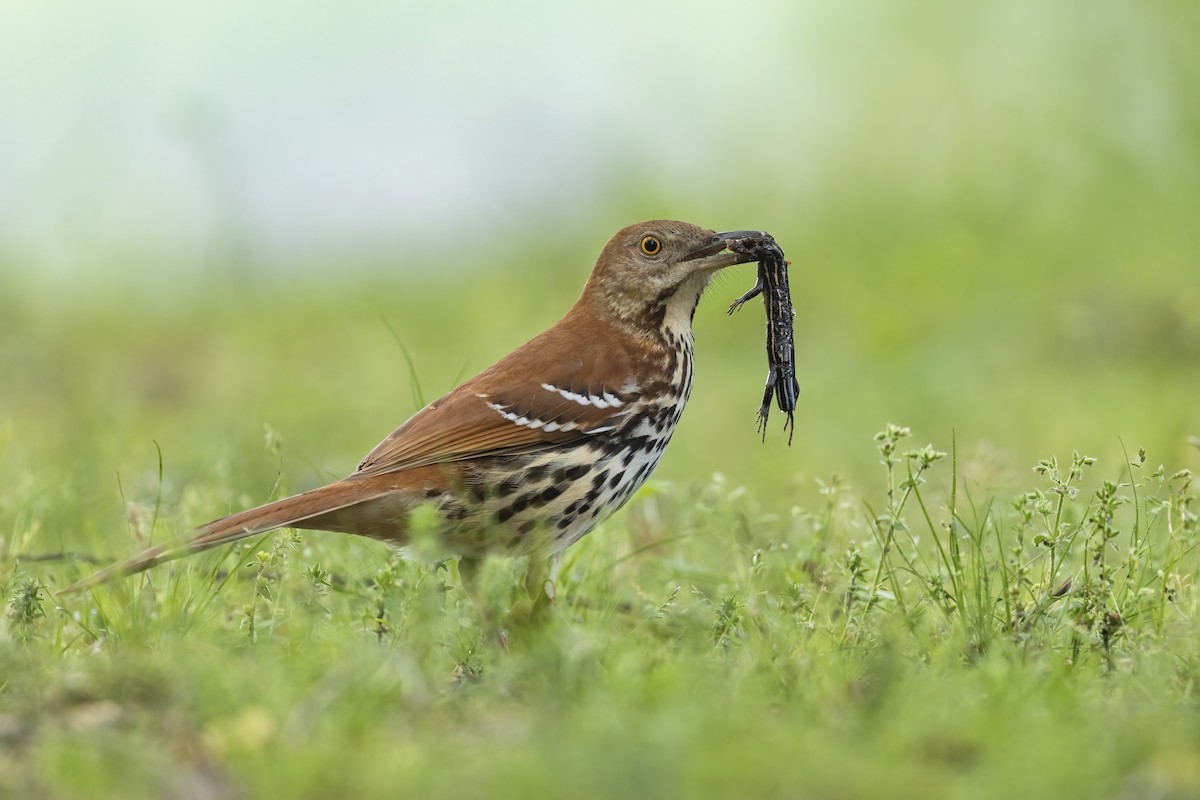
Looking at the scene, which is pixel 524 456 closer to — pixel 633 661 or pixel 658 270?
pixel 658 270

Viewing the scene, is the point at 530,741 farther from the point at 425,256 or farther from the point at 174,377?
the point at 425,256

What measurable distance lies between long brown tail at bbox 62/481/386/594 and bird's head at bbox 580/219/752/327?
1.26 m

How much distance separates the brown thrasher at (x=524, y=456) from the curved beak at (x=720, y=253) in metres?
0.02

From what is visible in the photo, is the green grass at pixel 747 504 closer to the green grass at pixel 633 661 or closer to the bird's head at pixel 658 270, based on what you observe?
the green grass at pixel 633 661

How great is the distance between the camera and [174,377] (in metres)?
9.65

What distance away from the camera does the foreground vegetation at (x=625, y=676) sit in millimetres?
2604

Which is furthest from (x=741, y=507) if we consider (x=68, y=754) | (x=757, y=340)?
(x=757, y=340)

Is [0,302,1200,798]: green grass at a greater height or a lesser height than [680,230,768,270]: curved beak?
lesser

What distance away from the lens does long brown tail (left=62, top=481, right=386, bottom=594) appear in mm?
3844

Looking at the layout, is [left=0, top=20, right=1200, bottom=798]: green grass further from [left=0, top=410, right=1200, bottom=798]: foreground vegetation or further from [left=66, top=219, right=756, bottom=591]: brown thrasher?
[left=66, top=219, right=756, bottom=591]: brown thrasher

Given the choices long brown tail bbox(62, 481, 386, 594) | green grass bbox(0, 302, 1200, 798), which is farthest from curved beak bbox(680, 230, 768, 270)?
long brown tail bbox(62, 481, 386, 594)

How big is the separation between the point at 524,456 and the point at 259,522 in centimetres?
84

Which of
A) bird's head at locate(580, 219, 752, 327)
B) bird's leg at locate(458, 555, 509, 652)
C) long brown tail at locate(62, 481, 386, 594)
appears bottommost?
bird's leg at locate(458, 555, 509, 652)

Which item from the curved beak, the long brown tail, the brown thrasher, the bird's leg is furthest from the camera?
the curved beak
